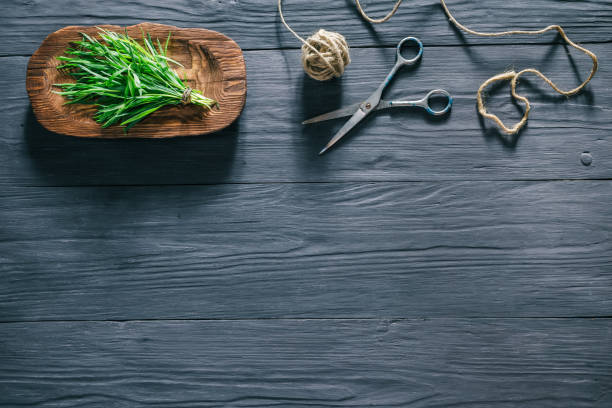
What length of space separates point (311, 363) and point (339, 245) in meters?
0.25

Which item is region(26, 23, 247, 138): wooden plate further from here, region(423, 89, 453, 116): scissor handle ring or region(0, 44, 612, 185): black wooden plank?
region(423, 89, 453, 116): scissor handle ring

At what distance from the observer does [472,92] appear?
93 centimetres

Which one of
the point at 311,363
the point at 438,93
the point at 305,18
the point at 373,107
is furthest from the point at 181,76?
the point at 311,363

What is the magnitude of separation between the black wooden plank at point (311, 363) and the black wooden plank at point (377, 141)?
12.0 inches

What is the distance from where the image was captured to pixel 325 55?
85cm

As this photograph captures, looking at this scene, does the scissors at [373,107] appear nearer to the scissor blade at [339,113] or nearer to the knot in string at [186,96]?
the scissor blade at [339,113]

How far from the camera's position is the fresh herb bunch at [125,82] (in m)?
0.85

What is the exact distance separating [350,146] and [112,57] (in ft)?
1.61

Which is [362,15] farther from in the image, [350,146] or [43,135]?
[43,135]

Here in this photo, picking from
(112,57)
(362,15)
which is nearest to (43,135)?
(112,57)

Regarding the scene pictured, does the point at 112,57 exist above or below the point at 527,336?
above

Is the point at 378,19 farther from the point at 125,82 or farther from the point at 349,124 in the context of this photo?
the point at 125,82

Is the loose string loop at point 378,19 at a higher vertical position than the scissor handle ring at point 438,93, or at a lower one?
higher

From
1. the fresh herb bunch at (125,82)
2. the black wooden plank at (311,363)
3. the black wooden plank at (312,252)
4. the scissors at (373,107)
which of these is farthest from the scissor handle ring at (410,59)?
the black wooden plank at (311,363)
